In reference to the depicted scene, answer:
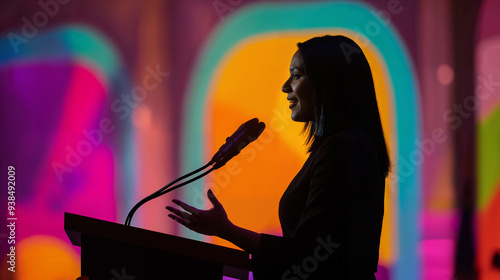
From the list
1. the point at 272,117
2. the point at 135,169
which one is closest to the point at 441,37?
the point at 272,117

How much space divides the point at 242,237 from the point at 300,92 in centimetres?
81

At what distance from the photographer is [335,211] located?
156 centimetres

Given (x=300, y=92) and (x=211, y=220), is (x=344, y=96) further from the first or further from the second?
(x=211, y=220)

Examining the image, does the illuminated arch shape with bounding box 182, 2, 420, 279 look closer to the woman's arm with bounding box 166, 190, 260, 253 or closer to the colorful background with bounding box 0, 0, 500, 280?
the colorful background with bounding box 0, 0, 500, 280

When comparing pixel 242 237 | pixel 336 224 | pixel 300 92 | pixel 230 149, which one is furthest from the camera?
pixel 300 92

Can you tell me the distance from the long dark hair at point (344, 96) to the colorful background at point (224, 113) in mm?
1115

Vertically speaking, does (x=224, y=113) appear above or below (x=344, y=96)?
above

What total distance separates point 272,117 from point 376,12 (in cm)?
94

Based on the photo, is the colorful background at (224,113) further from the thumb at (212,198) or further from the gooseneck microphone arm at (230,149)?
the thumb at (212,198)

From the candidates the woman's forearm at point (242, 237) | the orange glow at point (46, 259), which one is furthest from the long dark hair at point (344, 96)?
the orange glow at point (46, 259)

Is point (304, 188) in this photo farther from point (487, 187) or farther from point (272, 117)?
point (487, 187)

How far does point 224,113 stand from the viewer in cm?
310

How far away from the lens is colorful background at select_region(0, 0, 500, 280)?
305 cm

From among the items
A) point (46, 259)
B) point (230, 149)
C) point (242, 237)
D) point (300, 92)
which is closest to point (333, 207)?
point (242, 237)
